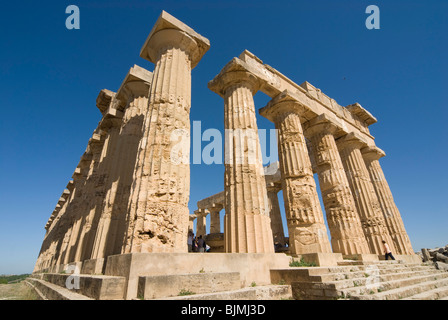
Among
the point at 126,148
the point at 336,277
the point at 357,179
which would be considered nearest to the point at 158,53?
the point at 126,148

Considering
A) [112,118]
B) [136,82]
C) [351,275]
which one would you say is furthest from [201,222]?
[351,275]

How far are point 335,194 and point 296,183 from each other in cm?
305

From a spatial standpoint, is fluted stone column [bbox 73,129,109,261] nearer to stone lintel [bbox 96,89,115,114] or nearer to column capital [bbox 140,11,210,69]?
stone lintel [bbox 96,89,115,114]

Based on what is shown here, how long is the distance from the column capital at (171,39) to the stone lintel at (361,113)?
1494 centimetres

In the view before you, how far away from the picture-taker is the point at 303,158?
34.5 ft

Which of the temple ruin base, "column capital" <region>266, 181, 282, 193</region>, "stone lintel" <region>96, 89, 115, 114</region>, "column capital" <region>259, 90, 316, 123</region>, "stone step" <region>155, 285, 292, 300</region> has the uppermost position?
"stone lintel" <region>96, 89, 115, 114</region>

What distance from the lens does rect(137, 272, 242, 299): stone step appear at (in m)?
3.39

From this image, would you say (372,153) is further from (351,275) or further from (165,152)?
(165,152)

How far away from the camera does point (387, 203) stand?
14969 millimetres

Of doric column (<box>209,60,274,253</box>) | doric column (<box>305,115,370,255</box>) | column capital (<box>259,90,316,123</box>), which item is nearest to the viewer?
doric column (<box>209,60,274,253</box>)

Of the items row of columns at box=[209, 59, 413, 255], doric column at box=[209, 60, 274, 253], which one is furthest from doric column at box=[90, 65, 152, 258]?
row of columns at box=[209, 59, 413, 255]

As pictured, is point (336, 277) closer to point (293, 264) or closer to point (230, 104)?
point (293, 264)

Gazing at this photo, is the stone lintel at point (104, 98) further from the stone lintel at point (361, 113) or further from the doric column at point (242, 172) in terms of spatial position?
the stone lintel at point (361, 113)

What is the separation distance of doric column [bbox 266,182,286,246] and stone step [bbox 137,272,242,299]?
13.8m
